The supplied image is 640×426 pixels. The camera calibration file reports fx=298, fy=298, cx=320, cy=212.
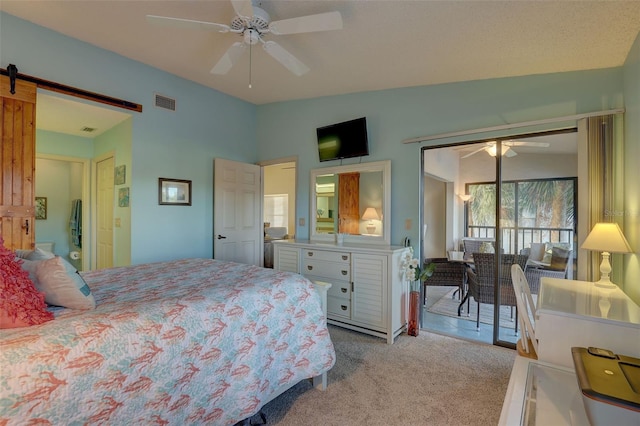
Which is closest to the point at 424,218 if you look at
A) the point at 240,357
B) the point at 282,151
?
the point at 282,151

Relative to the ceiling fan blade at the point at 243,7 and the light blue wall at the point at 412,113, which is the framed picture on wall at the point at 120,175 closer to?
the light blue wall at the point at 412,113

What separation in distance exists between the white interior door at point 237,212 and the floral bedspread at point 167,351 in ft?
6.53

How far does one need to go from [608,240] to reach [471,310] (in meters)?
2.02

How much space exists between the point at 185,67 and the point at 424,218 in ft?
10.9

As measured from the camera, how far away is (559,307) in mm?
1630

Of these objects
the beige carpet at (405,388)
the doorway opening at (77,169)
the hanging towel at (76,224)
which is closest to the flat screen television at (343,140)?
the beige carpet at (405,388)

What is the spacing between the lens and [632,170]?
83.0 inches

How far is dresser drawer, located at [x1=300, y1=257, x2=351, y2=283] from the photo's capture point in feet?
10.8

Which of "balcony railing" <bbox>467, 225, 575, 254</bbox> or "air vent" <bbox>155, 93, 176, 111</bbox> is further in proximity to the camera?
"air vent" <bbox>155, 93, 176, 111</bbox>

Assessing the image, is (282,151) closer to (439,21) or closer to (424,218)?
(424,218)

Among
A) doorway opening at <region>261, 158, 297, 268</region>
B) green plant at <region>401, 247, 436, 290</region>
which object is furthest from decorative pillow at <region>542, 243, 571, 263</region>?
doorway opening at <region>261, 158, 297, 268</region>

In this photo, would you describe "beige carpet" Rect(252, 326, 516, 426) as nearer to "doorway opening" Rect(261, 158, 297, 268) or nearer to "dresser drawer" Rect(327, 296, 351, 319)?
"dresser drawer" Rect(327, 296, 351, 319)

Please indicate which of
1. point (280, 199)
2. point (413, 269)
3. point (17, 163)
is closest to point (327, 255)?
point (413, 269)

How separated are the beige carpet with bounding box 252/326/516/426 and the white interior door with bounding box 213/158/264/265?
2.10 metres
